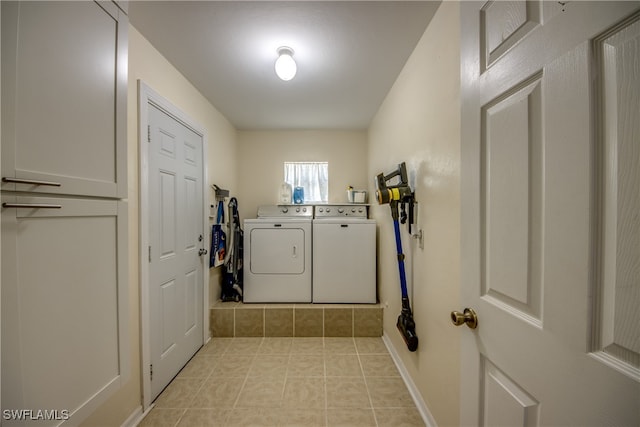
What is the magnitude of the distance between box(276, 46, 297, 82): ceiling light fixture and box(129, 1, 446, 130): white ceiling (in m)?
0.04

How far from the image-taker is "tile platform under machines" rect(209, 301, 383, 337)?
2553mm

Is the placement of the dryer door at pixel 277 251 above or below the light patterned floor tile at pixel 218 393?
above

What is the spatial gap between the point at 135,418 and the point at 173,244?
1.09 meters

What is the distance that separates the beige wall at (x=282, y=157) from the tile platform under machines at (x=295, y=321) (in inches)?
52.5

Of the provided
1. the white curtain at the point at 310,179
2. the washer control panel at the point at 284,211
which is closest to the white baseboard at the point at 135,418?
the washer control panel at the point at 284,211

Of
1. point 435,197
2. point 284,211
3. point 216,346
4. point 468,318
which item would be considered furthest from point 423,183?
point 216,346

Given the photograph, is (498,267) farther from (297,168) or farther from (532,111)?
(297,168)

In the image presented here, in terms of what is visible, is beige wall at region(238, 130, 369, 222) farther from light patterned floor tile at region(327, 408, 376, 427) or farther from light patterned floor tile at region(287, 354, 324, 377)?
light patterned floor tile at region(327, 408, 376, 427)

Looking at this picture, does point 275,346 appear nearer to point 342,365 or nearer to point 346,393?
point 342,365

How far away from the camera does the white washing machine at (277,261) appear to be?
2727 mm

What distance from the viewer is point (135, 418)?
1512 millimetres

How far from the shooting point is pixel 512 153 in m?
0.60

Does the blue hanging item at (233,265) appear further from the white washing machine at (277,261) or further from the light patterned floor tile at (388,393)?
the light patterned floor tile at (388,393)

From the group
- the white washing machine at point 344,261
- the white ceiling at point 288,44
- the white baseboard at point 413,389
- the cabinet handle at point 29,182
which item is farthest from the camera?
the white washing machine at point 344,261
